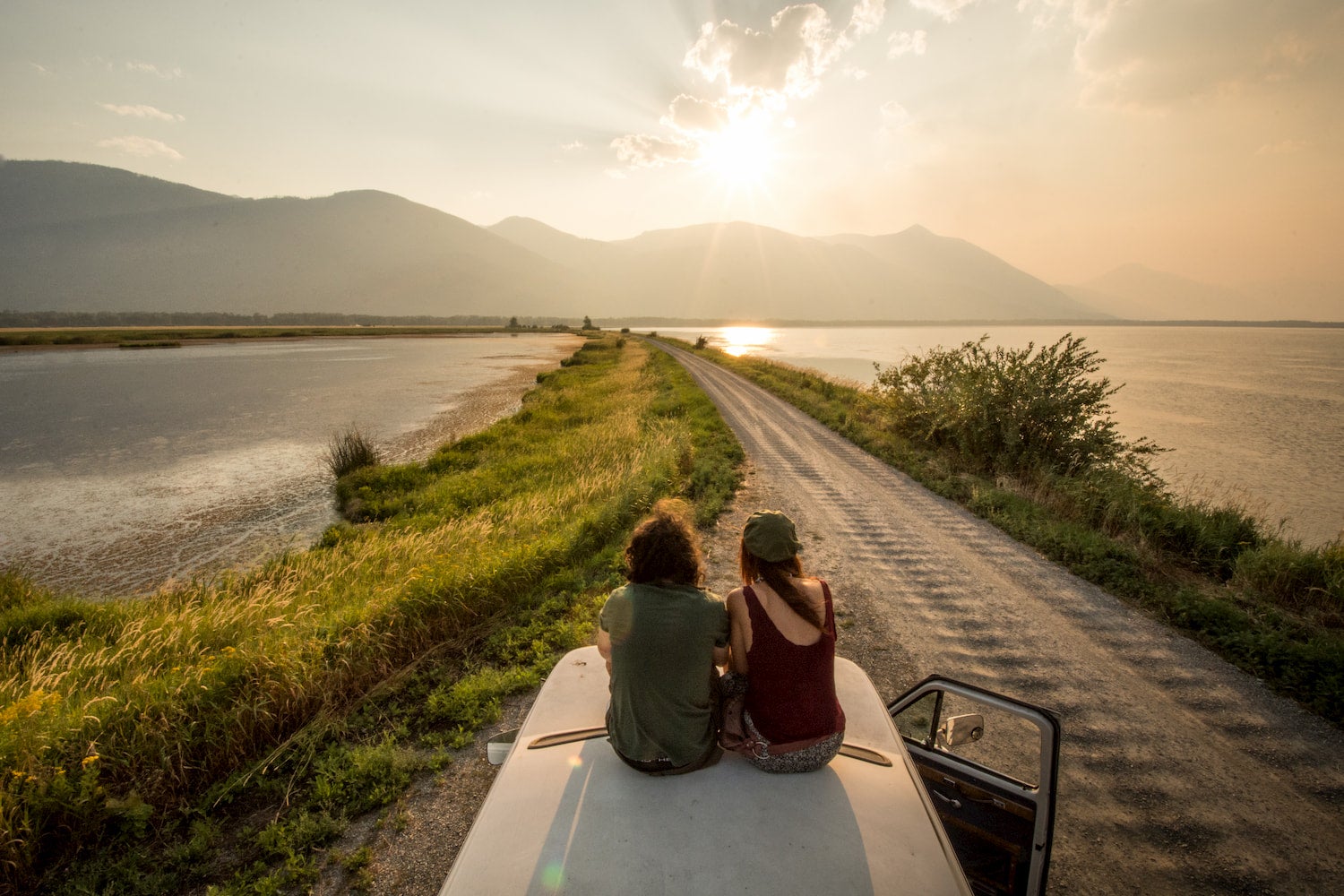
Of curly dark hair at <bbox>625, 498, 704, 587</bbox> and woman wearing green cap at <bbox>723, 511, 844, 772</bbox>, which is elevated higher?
curly dark hair at <bbox>625, 498, 704, 587</bbox>

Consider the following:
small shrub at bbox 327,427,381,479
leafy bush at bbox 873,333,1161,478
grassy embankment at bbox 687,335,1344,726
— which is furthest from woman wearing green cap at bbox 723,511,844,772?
small shrub at bbox 327,427,381,479

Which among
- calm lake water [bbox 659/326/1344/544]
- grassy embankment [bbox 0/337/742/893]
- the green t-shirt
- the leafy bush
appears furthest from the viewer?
calm lake water [bbox 659/326/1344/544]

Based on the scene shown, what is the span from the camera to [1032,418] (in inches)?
533

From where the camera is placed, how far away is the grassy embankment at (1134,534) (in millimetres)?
6035

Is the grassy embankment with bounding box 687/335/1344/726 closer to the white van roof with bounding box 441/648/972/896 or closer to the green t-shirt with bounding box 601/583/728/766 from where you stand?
the white van roof with bounding box 441/648/972/896

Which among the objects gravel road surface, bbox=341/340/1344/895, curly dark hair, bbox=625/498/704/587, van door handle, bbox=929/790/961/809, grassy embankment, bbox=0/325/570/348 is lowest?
grassy embankment, bbox=0/325/570/348

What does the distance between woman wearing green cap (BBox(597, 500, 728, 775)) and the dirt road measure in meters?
2.93

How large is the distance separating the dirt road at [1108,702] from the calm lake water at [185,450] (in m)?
11.8

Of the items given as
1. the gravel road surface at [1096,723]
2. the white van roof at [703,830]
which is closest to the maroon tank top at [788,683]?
the white van roof at [703,830]

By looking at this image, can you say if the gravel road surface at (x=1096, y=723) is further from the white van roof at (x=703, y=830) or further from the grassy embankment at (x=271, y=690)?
the white van roof at (x=703, y=830)

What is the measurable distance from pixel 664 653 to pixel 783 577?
76 centimetres

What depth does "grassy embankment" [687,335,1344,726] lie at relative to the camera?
6035 millimetres

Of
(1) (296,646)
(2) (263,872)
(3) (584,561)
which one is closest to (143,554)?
(1) (296,646)

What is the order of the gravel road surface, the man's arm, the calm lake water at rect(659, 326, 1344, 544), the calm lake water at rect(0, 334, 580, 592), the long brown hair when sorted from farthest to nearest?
the calm lake water at rect(659, 326, 1344, 544) → the calm lake water at rect(0, 334, 580, 592) → the gravel road surface → the man's arm → the long brown hair
